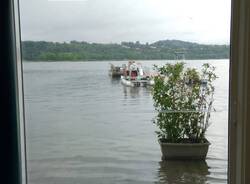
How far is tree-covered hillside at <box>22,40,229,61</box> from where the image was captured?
95.1 inches

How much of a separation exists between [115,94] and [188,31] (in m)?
0.68

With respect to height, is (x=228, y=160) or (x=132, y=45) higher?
(x=132, y=45)

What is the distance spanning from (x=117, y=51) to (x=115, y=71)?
0.47 ft

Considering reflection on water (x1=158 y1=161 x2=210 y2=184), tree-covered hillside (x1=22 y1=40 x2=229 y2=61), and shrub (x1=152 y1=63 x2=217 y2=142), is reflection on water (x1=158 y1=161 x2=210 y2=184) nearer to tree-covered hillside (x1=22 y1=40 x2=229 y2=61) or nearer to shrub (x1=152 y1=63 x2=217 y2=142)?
shrub (x1=152 y1=63 x2=217 y2=142)

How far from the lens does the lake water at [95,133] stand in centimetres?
247

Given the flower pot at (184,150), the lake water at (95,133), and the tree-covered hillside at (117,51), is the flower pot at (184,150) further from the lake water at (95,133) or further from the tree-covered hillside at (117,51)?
the tree-covered hillside at (117,51)

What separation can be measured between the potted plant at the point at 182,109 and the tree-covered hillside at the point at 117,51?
11cm

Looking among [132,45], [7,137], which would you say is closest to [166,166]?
[132,45]

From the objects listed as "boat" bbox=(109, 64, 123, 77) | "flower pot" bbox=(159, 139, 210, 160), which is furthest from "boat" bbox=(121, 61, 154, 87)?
"flower pot" bbox=(159, 139, 210, 160)

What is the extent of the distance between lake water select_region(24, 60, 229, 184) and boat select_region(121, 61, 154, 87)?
5 cm

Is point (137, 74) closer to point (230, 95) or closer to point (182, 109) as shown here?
point (182, 109)

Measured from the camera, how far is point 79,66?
2506 millimetres

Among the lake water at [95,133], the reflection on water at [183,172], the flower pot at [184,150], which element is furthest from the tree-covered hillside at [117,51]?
the reflection on water at [183,172]

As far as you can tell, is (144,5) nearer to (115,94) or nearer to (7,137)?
(115,94)
